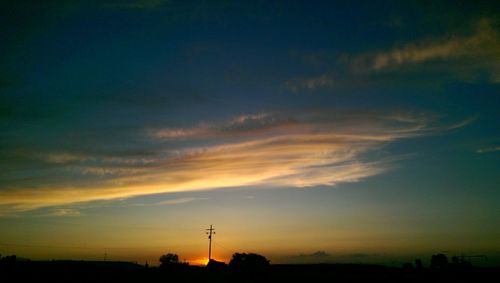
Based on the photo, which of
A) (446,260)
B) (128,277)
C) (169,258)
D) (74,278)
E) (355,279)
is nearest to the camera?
(74,278)

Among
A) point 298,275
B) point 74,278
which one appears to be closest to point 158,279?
point 74,278

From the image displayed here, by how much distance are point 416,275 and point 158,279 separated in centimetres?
4570

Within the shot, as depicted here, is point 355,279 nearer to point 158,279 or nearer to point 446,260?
point 158,279

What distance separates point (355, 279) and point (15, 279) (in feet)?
172

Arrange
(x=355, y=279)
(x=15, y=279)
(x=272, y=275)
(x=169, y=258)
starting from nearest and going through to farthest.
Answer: (x=15, y=279), (x=355, y=279), (x=272, y=275), (x=169, y=258)

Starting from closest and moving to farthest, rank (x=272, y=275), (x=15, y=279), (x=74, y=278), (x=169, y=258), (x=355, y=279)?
(x=15, y=279)
(x=74, y=278)
(x=355, y=279)
(x=272, y=275)
(x=169, y=258)

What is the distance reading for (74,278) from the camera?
54.3 meters

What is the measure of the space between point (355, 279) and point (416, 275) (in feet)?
40.9

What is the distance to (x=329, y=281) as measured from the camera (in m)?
62.0

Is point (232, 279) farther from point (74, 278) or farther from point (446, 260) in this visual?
point (446, 260)

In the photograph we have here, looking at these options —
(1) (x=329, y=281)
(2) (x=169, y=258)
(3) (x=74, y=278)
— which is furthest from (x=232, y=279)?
(2) (x=169, y=258)

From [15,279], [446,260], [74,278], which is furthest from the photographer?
[446,260]

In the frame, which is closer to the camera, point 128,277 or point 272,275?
point 128,277

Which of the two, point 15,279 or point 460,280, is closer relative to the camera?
point 15,279
